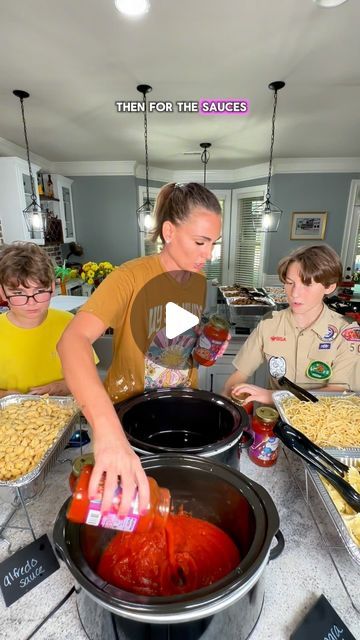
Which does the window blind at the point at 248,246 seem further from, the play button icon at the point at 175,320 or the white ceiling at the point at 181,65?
the play button icon at the point at 175,320

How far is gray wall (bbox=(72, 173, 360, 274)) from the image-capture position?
459cm

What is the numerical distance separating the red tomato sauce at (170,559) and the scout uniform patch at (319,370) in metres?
0.81

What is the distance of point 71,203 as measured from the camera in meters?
4.97

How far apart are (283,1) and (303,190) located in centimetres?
342

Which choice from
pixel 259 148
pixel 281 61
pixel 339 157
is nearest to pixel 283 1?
pixel 281 61

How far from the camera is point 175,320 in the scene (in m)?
1.10

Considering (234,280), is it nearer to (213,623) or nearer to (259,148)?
(259,148)

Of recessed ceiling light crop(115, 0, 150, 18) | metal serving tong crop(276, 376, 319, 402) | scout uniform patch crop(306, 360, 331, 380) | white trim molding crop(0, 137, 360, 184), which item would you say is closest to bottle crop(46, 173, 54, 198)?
white trim molding crop(0, 137, 360, 184)

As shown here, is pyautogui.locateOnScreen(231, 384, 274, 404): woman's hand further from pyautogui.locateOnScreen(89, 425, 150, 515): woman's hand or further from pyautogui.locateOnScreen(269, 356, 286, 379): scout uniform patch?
pyautogui.locateOnScreen(89, 425, 150, 515): woman's hand

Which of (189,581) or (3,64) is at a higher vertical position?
(3,64)

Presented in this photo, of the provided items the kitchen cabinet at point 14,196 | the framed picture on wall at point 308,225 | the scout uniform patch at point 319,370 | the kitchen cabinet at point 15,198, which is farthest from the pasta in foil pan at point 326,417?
the framed picture on wall at point 308,225

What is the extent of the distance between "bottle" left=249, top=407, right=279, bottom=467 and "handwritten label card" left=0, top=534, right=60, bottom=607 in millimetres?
542

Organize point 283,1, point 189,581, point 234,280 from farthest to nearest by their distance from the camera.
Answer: point 234,280 < point 283,1 < point 189,581

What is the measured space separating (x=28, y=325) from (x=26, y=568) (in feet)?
2.81
